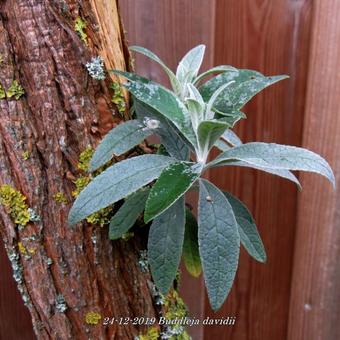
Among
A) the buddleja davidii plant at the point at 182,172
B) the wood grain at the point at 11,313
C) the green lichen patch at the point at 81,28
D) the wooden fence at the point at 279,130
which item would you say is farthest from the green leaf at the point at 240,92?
the wood grain at the point at 11,313

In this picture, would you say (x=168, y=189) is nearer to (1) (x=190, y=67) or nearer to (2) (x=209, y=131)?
(2) (x=209, y=131)

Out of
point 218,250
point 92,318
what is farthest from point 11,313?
point 218,250

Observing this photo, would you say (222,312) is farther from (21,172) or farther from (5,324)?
(21,172)

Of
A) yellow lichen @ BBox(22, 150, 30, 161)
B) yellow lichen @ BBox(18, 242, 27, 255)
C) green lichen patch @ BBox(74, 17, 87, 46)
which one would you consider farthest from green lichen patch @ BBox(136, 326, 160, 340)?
green lichen patch @ BBox(74, 17, 87, 46)

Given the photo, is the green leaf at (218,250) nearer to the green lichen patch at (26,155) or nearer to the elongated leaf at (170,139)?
the elongated leaf at (170,139)

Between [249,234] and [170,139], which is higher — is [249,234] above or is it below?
below

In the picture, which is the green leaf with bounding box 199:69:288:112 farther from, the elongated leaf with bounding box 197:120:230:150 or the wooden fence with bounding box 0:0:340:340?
the wooden fence with bounding box 0:0:340:340
